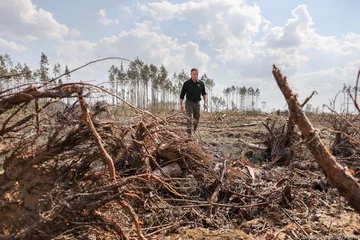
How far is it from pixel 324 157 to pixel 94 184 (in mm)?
1970

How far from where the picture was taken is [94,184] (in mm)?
2293

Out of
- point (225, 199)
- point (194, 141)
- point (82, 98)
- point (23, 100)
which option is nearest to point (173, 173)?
point (194, 141)

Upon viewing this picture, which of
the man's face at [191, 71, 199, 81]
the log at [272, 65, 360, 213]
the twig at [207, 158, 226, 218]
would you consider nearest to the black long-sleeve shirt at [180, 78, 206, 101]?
the man's face at [191, 71, 199, 81]

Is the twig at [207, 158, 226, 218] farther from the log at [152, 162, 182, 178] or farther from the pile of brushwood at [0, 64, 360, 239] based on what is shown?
the log at [152, 162, 182, 178]

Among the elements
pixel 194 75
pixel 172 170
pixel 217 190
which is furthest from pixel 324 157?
pixel 194 75

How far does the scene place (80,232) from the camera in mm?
2049

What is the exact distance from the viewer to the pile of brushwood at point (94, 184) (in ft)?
6.76

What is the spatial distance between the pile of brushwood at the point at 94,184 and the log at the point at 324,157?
21 mm

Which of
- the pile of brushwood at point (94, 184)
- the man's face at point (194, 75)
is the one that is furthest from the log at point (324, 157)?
the man's face at point (194, 75)

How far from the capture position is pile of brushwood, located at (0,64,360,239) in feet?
6.76

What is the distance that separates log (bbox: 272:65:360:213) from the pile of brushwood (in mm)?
21

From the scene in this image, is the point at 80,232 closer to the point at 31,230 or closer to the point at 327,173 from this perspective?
the point at 31,230

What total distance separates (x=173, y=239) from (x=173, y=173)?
3.76ft

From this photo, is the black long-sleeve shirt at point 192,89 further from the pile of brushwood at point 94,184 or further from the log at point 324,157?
the log at point 324,157
